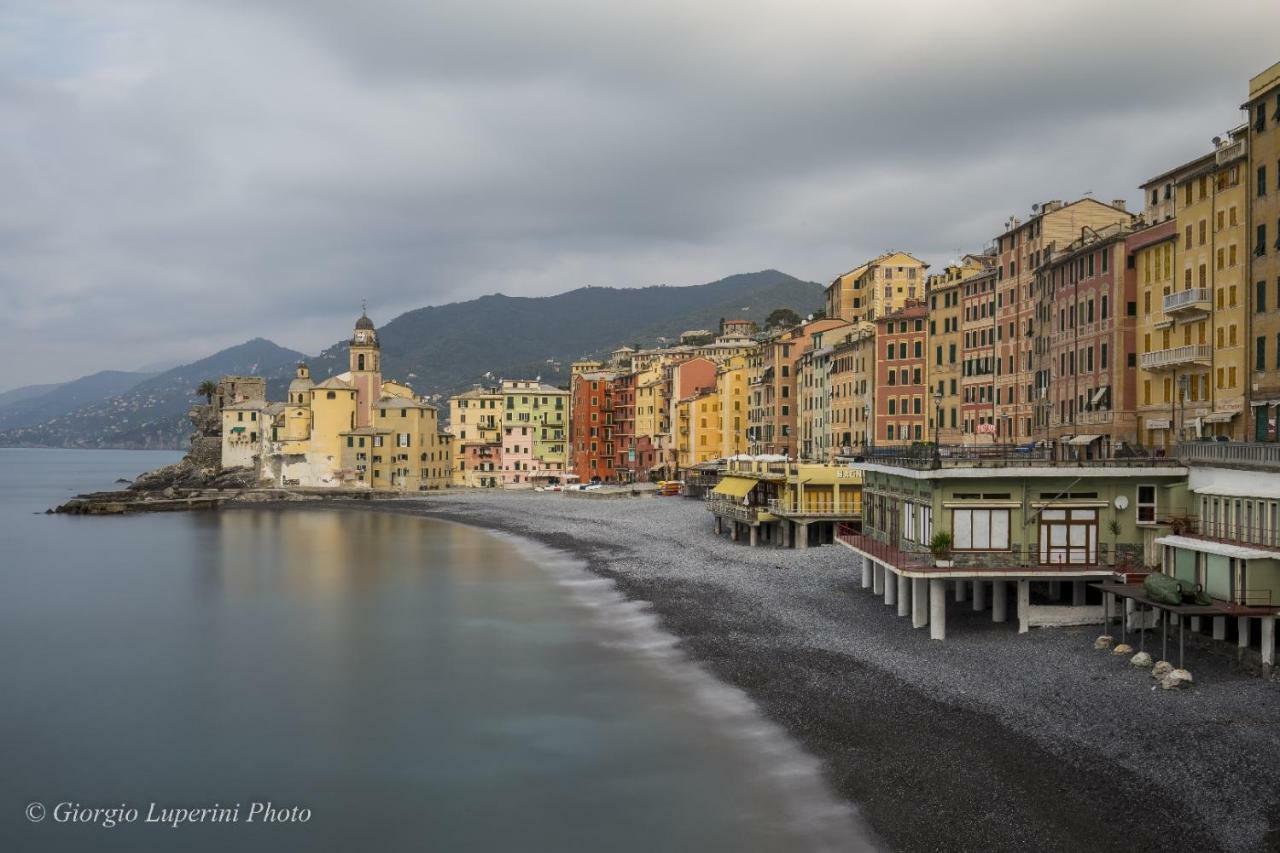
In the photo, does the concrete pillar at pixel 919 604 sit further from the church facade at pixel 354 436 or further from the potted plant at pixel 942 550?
the church facade at pixel 354 436

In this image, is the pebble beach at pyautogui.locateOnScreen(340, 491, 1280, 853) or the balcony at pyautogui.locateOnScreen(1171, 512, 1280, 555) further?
the balcony at pyautogui.locateOnScreen(1171, 512, 1280, 555)

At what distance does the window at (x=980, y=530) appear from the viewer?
129 feet

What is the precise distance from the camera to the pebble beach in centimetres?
2358

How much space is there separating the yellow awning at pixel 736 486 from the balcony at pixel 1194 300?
31.3m

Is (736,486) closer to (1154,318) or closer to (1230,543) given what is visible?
(1154,318)

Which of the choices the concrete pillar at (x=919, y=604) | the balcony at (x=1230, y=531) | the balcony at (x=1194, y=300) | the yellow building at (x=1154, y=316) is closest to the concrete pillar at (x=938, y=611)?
the concrete pillar at (x=919, y=604)

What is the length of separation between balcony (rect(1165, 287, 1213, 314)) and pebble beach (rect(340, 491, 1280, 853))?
1664cm

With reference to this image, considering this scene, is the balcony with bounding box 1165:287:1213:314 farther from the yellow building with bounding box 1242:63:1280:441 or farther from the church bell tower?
the church bell tower

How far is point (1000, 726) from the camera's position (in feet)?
97.5

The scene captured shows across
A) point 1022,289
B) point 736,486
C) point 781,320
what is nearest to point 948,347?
point 1022,289

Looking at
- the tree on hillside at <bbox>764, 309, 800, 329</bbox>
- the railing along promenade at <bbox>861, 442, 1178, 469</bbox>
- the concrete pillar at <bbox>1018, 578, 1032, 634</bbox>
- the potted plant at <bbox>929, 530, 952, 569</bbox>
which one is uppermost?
the tree on hillside at <bbox>764, 309, 800, 329</bbox>

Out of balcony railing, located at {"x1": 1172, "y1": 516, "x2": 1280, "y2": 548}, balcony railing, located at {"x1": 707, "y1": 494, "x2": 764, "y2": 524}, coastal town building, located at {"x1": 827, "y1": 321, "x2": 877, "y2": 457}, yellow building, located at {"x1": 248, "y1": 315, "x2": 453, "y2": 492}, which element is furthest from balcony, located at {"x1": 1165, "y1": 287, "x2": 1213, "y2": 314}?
Answer: yellow building, located at {"x1": 248, "y1": 315, "x2": 453, "y2": 492}

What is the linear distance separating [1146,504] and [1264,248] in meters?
12.3

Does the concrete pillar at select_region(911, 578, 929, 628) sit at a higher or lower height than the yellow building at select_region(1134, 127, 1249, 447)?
lower
